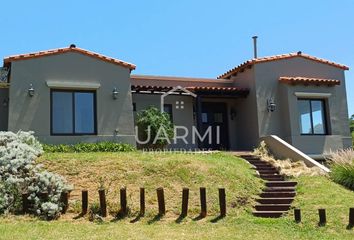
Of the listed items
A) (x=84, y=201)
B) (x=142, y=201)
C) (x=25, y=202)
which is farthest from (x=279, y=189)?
(x=25, y=202)

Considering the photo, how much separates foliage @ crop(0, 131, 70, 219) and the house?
4.38 metres

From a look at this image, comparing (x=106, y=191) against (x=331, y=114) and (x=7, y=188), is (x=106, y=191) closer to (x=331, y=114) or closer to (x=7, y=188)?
(x=7, y=188)

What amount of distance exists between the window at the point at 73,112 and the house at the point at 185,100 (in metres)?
0.04

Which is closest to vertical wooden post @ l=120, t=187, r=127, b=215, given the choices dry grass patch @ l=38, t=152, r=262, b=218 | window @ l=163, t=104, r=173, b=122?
dry grass patch @ l=38, t=152, r=262, b=218

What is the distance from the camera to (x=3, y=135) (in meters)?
15.6

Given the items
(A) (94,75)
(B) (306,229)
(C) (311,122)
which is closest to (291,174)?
(B) (306,229)

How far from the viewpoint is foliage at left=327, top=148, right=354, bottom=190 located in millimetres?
15906

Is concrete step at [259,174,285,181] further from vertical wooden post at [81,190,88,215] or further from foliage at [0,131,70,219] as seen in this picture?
foliage at [0,131,70,219]

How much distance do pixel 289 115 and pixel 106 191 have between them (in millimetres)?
11960

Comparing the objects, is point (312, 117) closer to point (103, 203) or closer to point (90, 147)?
point (90, 147)

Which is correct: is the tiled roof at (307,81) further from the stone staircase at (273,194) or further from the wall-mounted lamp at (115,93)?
the wall-mounted lamp at (115,93)

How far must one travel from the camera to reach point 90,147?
60.4ft

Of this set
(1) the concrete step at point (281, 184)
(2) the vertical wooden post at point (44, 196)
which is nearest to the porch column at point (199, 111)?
(1) the concrete step at point (281, 184)

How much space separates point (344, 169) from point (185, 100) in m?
9.11
